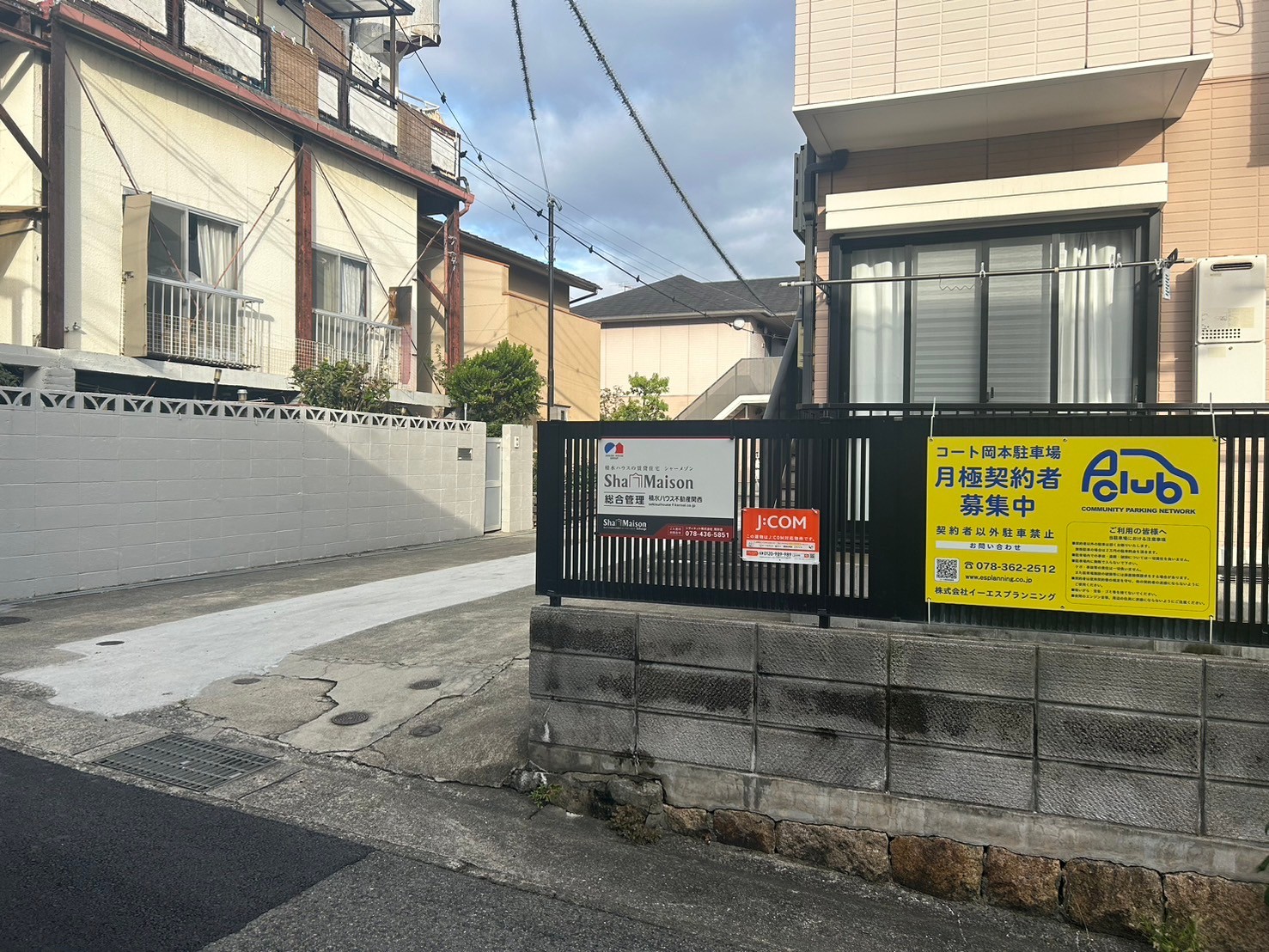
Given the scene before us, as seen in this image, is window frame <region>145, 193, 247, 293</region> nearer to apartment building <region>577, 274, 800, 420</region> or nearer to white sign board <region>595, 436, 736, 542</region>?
white sign board <region>595, 436, 736, 542</region>

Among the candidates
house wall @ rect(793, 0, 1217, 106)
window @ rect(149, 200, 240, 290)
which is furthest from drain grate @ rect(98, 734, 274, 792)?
window @ rect(149, 200, 240, 290)

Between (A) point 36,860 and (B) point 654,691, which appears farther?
(B) point 654,691

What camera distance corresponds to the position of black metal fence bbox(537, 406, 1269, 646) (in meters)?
3.82

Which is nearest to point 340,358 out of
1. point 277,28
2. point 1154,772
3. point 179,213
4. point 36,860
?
point 179,213

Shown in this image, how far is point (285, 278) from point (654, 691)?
590 inches

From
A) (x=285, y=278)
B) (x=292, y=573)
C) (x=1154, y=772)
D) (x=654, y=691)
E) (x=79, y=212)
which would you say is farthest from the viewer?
(x=285, y=278)

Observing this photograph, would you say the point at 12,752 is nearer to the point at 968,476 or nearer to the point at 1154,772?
the point at 968,476

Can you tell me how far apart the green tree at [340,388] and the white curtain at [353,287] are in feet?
10.2

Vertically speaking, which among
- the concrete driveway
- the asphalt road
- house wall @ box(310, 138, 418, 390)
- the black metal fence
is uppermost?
house wall @ box(310, 138, 418, 390)

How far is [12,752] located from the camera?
5.39 m

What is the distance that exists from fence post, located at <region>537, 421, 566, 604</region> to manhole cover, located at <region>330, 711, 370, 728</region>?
6.24ft

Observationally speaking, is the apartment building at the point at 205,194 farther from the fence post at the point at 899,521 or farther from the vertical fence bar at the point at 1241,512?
the vertical fence bar at the point at 1241,512

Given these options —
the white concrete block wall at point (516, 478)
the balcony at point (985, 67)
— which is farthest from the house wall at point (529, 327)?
the balcony at point (985, 67)

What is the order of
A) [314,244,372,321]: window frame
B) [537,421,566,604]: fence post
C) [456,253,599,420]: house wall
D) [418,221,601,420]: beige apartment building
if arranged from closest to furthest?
[537,421,566,604]: fence post → [314,244,372,321]: window frame → [418,221,601,420]: beige apartment building → [456,253,599,420]: house wall
